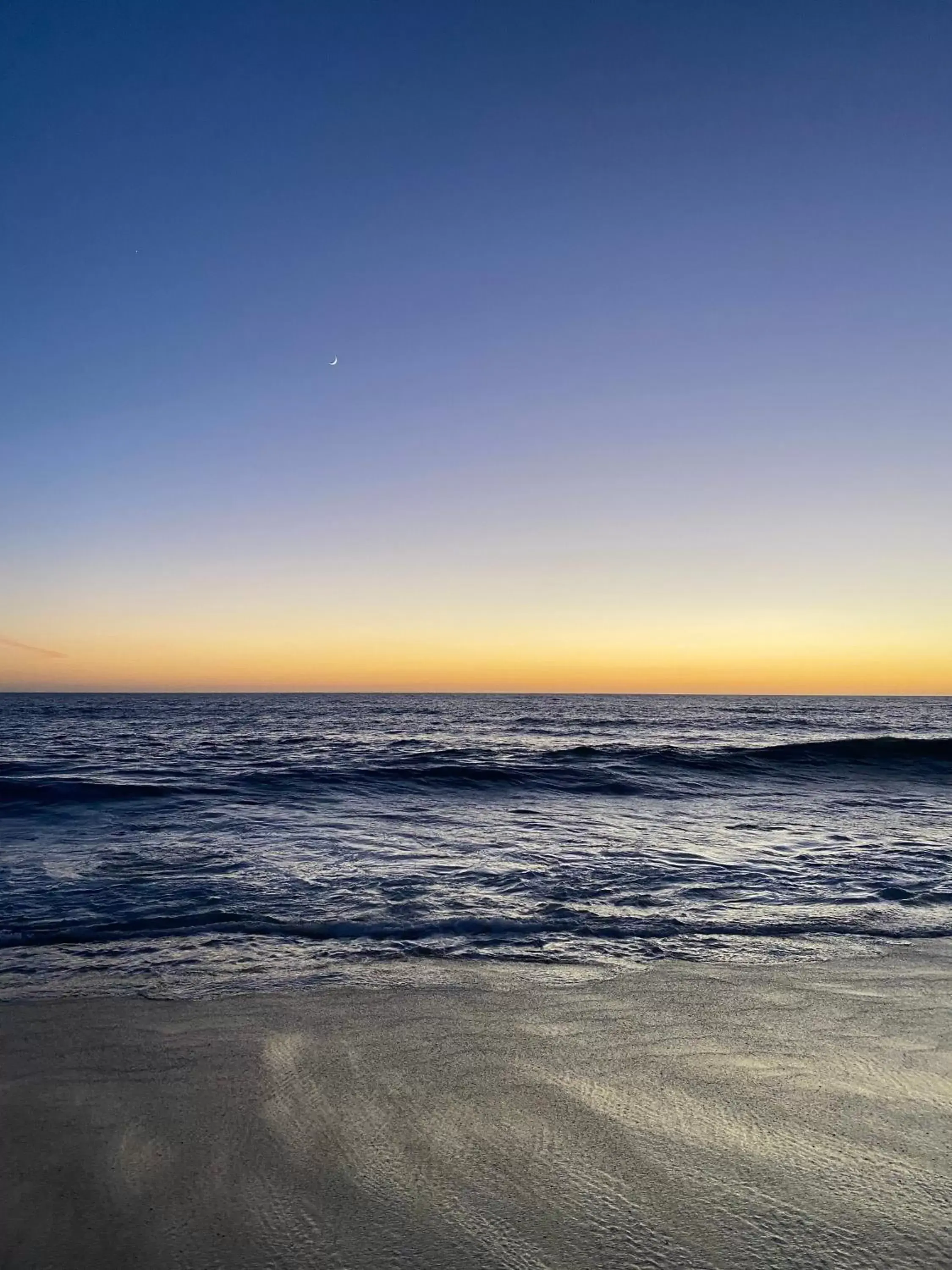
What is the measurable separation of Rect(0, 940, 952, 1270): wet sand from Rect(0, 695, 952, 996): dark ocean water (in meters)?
0.92

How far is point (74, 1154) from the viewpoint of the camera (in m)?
3.04

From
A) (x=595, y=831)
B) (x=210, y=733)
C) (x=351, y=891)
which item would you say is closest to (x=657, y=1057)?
(x=351, y=891)

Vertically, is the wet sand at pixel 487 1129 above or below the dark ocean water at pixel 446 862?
above

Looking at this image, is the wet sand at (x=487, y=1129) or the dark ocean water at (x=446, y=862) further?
the dark ocean water at (x=446, y=862)

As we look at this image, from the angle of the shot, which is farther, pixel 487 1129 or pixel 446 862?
pixel 446 862

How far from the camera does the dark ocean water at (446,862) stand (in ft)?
19.2

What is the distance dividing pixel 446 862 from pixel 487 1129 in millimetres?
6135

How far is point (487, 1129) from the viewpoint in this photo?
3180 mm

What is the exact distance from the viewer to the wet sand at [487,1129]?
8.11ft

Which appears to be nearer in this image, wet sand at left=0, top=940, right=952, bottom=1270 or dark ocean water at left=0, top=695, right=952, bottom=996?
wet sand at left=0, top=940, right=952, bottom=1270

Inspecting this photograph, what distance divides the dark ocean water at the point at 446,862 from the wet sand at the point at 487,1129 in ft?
3.02

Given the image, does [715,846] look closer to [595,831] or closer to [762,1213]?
[595,831]

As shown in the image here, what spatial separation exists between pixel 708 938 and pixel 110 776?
1783cm

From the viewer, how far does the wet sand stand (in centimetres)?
247
